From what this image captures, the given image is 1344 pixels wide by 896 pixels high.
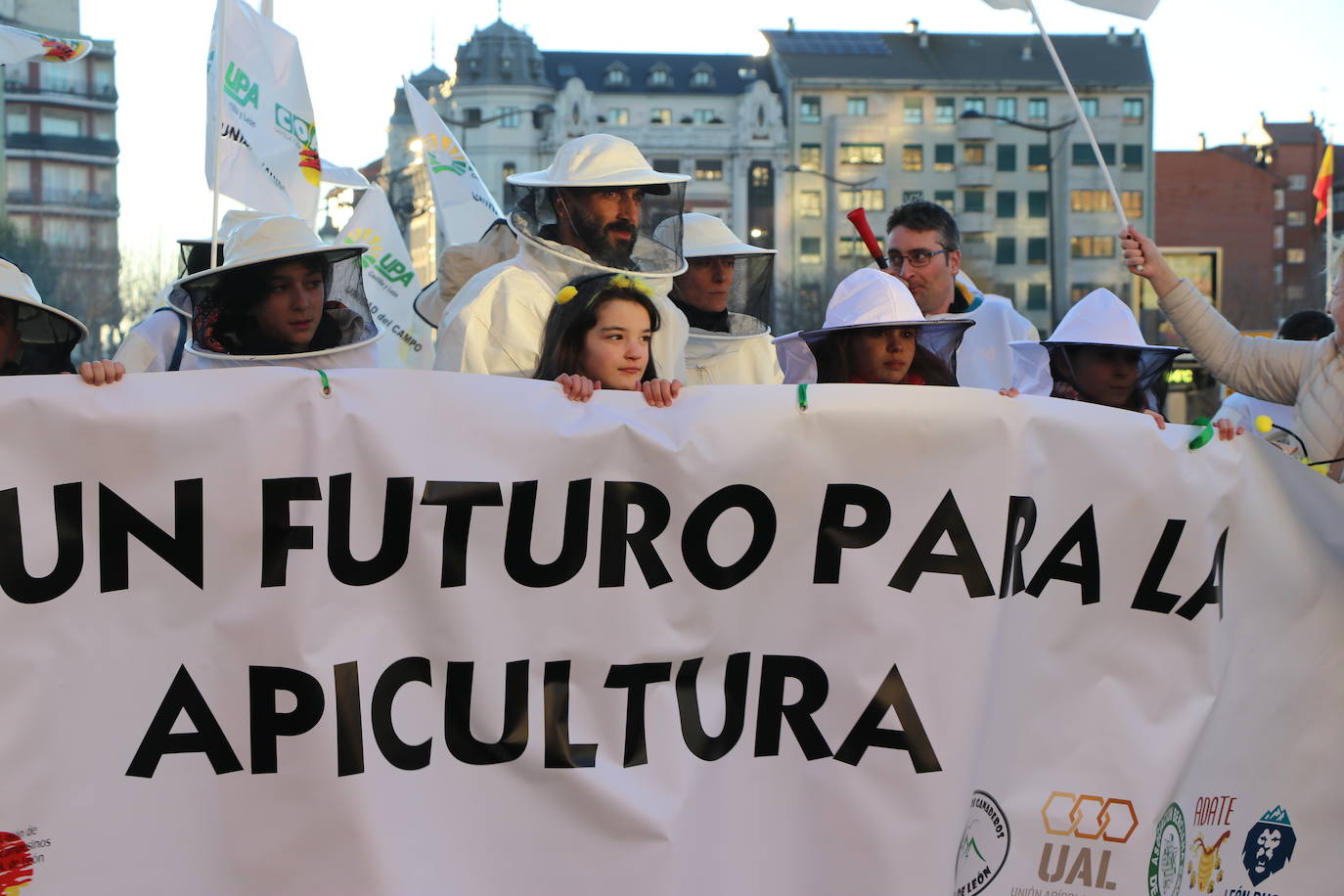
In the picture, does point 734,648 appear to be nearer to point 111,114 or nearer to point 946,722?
point 946,722

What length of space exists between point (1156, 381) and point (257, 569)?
291 cm

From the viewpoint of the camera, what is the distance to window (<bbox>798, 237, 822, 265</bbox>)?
75938mm

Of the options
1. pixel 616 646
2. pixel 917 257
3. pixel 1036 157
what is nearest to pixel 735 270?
pixel 917 257

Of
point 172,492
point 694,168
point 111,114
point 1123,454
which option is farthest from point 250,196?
point 111,114

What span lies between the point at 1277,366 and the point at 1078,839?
162 cm

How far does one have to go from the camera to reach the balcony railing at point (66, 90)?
7962cm

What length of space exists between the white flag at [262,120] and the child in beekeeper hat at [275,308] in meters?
2.32

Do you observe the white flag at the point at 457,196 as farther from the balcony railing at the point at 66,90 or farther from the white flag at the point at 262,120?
the balcony railing at the point at 66,90

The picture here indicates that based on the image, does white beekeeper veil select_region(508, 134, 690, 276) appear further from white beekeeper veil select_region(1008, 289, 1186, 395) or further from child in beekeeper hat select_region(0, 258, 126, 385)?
child in beekeeper hat select_region(0, 258, 126, 385)

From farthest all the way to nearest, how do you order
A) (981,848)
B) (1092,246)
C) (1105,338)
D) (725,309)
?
(1092,246) → (725,309) → (1105,338) → (981,848)

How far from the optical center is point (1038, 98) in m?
78.6

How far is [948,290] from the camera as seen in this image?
5.91m

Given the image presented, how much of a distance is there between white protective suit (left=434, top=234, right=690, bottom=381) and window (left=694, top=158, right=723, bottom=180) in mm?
75190

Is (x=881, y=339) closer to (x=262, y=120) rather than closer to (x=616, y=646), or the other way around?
(x=616, y=646)
